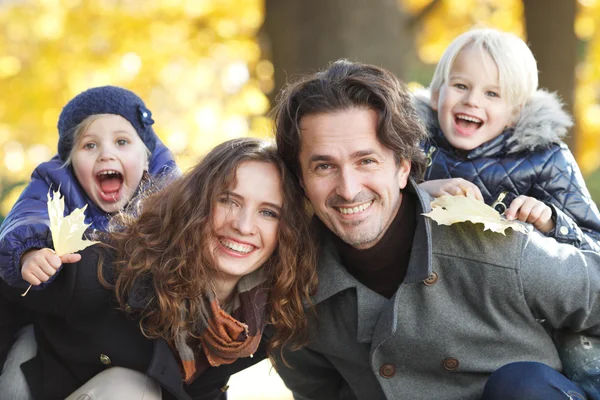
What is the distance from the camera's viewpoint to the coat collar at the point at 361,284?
3.38 m

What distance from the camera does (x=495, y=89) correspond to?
3779mm

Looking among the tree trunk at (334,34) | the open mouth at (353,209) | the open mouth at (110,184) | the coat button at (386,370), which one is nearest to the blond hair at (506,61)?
the open mouth at (353,209)

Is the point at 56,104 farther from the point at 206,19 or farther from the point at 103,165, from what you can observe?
the point at 103,165

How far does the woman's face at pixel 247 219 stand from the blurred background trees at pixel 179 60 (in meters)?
3.55

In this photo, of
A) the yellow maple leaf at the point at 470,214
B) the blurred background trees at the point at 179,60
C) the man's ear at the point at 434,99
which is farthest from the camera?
the blurred background trees at the point at 179,60

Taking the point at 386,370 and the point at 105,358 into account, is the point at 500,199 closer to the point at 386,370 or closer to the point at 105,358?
the point at 386,370

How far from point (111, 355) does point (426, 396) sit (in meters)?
1.37

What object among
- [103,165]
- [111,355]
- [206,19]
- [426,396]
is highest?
[206,19]

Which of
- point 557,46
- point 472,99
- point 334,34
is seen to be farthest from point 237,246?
point 557,46

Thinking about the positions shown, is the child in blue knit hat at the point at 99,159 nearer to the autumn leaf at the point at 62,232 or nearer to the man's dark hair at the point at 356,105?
the autumn leaf at the point at 62,232

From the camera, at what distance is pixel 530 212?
11.0 feet

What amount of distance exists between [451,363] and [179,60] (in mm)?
6181

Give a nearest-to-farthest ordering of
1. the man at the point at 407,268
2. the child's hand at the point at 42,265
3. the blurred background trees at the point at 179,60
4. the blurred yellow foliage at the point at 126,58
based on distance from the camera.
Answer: the child's hand at the point at 42,265
the man at the point at 407,268
the blurred background trees at the point at 179,60
the blurred yellow foliage at the point at 126,58

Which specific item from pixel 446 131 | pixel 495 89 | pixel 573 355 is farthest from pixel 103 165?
pixel 573 355
